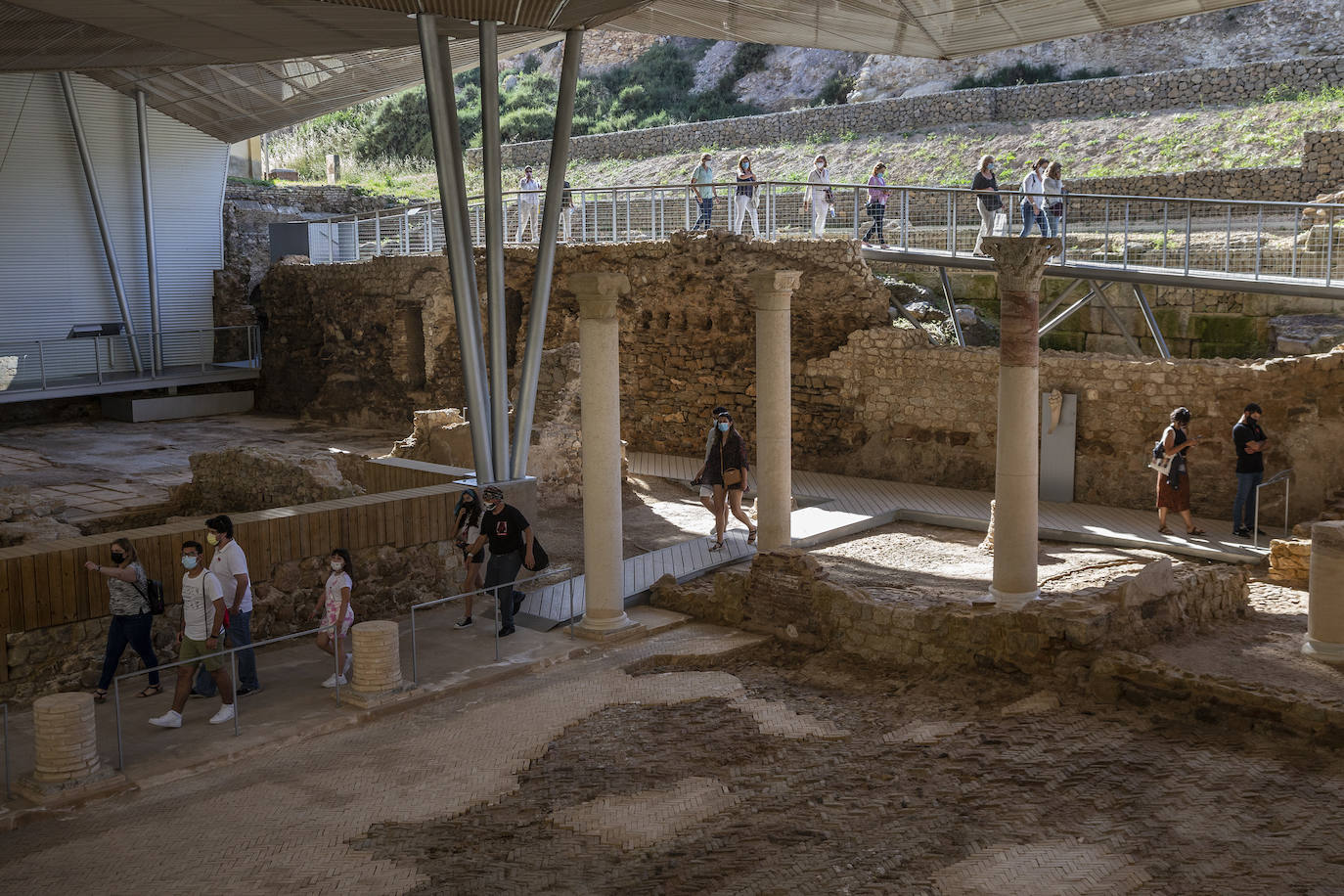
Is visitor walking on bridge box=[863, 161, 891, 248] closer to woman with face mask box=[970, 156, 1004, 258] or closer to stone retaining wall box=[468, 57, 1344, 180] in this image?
woman with face mask box=[970, 156, 1004, 258]

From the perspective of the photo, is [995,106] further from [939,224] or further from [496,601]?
[496,601]

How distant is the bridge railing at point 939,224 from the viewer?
1745cm

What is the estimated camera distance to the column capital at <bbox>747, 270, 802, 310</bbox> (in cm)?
1194

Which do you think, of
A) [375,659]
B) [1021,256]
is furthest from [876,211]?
[375,659]

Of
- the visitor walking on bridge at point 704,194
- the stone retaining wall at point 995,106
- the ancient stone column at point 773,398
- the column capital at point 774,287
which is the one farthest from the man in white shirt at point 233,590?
the stone retaining wall at point 995,106

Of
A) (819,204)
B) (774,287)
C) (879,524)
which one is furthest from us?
(819,204)

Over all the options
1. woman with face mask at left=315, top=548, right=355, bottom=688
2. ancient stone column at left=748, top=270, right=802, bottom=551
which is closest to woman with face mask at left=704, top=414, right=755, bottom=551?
ancient stone column at left=748, top=270, right=802, bottom=551

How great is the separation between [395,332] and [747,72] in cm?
2755

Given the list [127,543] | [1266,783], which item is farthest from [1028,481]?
[127,543]

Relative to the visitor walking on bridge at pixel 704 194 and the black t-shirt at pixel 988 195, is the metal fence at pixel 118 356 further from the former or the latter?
the black t-shirt at pixel 988 195

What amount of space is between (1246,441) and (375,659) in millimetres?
9573

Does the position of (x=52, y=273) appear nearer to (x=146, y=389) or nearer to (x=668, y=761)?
(x=146, y=389)

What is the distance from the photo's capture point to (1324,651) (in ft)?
31.1

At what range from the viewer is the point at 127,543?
9164mm
